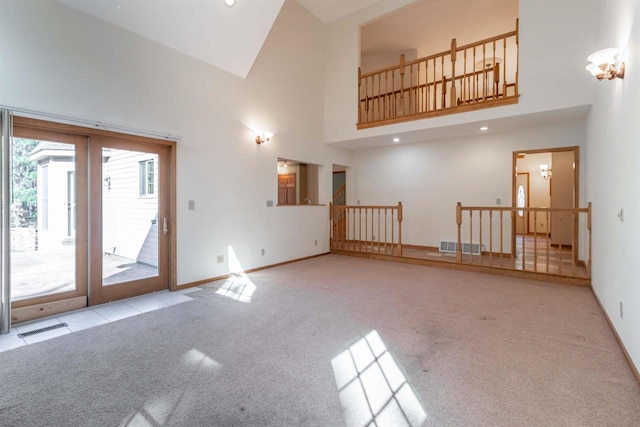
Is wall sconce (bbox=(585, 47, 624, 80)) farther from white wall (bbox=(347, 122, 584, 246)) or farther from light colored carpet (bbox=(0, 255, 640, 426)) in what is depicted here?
white wall (bbox=(347, 122, 584, 246))

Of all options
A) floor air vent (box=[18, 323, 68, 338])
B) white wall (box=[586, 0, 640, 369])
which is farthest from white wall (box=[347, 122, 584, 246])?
floor air vent (box=[18, 323, 68, 338])

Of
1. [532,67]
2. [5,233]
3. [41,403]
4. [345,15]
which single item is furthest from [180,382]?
[345,15]

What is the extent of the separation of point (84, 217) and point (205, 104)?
2.33m

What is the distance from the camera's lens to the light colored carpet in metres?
1.85

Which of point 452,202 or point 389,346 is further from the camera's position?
point 452,202

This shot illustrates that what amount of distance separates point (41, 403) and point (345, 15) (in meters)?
8.16

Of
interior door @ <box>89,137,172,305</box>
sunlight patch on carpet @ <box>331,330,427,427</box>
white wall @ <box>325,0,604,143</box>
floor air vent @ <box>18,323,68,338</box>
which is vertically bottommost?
sunlight patch on carpet @ <box>331,330,427,427</box>

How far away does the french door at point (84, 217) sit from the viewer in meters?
3.27

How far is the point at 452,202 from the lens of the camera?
7.30 metres

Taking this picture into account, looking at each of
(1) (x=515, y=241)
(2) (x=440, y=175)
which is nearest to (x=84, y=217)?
(2) (x=440, y=175)

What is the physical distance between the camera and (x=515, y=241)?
650 cm

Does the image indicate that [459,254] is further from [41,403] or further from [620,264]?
[41,403]

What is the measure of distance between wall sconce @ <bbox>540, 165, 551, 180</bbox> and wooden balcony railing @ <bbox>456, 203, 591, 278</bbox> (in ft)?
10.9

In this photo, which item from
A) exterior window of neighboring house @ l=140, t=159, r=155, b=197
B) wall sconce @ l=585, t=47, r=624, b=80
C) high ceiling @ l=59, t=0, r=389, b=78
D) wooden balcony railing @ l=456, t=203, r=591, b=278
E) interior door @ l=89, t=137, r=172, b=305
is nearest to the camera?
wall sconce @ l=585, t=47, r=624, b=80
